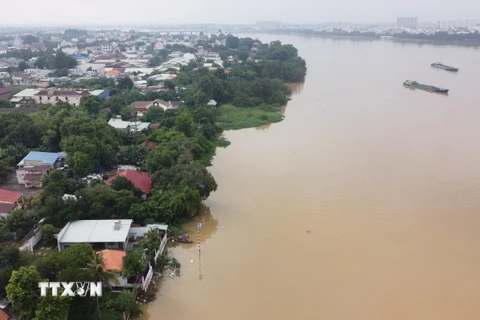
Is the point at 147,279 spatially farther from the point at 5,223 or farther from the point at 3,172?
the point at 3,172

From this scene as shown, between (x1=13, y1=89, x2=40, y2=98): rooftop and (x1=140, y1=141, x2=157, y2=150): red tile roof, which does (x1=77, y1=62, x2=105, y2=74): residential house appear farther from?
(x1=140, y1=141, x2=157, y2=150): red tile roof

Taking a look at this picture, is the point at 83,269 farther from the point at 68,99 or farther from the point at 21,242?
the point at 68,99

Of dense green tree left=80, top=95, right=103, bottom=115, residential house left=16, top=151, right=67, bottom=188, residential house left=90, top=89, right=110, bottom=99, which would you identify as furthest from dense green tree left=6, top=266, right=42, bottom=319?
residential house left=90, top=89, right=110, bottom=99

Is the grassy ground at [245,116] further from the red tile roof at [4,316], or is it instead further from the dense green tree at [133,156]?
the red tile roof at [4,316]

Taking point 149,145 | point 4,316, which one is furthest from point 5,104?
point 4,316

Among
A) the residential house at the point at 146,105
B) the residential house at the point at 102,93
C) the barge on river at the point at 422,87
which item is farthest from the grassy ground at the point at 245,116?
the barge on river at the point at 422,87

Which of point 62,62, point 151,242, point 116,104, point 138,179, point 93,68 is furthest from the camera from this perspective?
point 93,68

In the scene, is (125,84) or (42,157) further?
(125,84)
